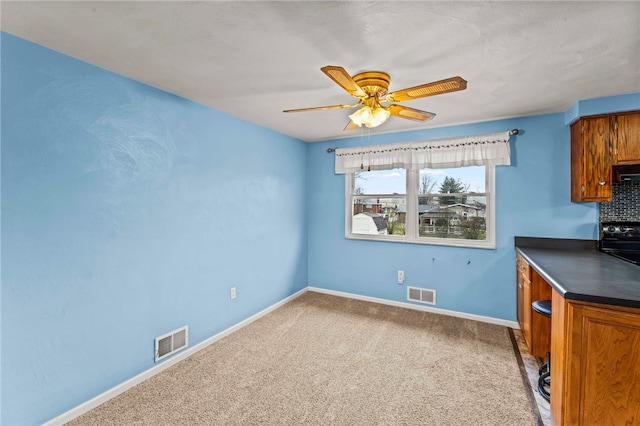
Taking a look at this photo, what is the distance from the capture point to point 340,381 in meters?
2.29

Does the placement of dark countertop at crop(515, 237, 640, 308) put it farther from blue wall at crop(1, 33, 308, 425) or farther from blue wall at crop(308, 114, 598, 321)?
blue wall at crop(1, 33, 308, 425)

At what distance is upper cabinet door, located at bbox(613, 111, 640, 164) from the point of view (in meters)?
2.53

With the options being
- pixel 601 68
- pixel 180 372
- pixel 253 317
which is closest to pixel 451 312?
pixel 253 317

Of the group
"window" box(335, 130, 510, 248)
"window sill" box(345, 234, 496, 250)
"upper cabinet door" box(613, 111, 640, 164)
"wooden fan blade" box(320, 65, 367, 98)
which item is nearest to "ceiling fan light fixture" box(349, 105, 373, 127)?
"wooden fan blade" box(320, 65, 367, 98)

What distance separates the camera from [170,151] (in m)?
2.52

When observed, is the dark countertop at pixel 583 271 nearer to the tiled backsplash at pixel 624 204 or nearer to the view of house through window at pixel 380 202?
the tiled backsplash at pixel 624 204

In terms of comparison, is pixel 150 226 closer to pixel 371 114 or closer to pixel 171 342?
pixel 171 342

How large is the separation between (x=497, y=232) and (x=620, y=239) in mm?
1002

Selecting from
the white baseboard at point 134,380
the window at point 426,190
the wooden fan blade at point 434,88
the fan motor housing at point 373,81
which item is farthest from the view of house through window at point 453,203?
the white baseboard at point 134,380

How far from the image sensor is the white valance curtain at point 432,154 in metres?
3.26

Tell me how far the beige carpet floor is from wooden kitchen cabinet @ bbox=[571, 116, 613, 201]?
1629 mm

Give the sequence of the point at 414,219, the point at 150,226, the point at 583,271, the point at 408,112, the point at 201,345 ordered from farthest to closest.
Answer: the point at 414,219 < the point at 201,345 < the point at 150,226 < the point at 408,112 < the point at 583,271

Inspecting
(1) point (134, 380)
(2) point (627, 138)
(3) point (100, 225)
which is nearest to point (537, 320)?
(2) point (627, 138)

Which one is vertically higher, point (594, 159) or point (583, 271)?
point (594, 159)
